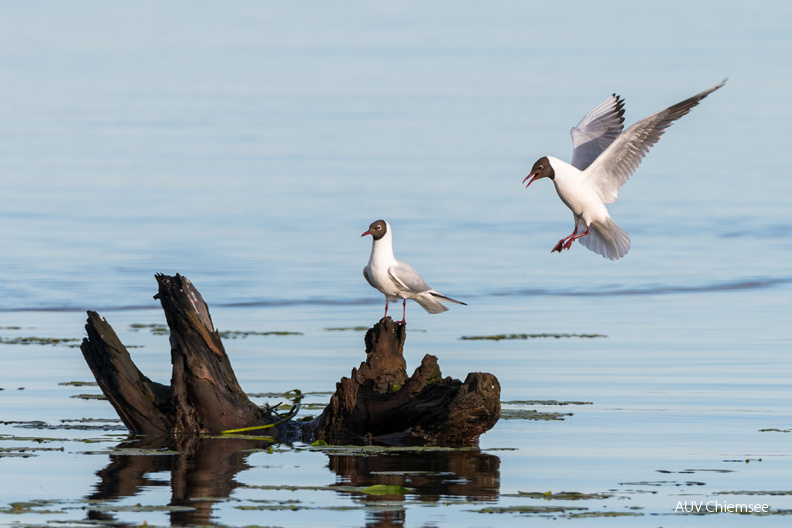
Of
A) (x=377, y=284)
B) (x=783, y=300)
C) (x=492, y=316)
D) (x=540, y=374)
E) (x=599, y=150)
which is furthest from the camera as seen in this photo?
(x=783, y=300)

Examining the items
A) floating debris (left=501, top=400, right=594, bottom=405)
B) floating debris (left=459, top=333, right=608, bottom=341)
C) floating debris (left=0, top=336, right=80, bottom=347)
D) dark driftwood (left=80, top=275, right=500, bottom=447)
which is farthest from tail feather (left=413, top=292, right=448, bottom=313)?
floating debris (left=0, top=336, right=80, bottom=347)

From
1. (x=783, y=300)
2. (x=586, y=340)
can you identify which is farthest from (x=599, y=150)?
(x=783, y=300)

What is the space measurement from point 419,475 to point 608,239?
22.2ft

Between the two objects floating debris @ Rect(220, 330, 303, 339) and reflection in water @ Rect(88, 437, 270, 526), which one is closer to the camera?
reflection in water @ Rect(88, 437, 270, 526)

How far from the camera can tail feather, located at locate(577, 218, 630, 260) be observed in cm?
1595

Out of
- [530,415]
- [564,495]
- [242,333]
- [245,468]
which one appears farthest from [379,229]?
[564,495]

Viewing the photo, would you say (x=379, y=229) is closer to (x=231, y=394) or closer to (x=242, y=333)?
(x=231, y=394)

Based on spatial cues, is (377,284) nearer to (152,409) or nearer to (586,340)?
(152,409)

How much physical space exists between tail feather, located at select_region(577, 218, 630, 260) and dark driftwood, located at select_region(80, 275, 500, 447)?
4809mm

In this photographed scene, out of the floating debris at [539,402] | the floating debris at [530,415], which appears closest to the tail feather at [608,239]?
the floating debris at [539,402]

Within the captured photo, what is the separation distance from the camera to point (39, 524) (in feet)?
27.0

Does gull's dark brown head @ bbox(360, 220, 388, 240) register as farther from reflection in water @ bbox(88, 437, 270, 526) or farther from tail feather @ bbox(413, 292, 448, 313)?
reflection in water @ bbox(88, 437, 270, 526)

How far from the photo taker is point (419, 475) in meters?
9.84

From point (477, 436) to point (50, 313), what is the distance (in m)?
11.5
